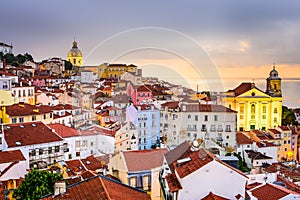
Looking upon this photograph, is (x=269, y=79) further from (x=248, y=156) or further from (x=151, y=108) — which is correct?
(x=151, y=108)

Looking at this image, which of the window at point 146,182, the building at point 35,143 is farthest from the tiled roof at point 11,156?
the window at point 146,182

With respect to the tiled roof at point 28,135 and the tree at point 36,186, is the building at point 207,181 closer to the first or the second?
the tree at point 36,186

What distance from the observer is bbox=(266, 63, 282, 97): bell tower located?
21.2 metres

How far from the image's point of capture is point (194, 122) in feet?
39.4

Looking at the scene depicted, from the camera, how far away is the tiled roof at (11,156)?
7668 mm

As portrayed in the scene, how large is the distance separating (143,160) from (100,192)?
2.65m

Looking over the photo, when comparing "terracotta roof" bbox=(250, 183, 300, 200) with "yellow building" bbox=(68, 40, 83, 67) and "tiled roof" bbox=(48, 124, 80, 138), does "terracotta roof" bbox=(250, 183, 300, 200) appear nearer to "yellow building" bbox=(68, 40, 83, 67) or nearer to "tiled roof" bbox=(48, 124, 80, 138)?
"tiled roof" bbox=(48, 124, 80, 138)

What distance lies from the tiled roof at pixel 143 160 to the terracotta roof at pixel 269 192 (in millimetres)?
1589

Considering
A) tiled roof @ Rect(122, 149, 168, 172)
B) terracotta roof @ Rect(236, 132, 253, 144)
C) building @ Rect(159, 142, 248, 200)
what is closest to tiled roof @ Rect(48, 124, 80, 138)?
tiled roof @ Rect(122, 149, 168, 172)

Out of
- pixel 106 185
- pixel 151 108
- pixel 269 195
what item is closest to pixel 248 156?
pixel 151 108

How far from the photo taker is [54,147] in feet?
30.3

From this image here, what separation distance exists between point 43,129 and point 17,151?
1.44 m

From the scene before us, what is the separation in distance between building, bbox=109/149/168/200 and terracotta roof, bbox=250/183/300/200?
5.06ft

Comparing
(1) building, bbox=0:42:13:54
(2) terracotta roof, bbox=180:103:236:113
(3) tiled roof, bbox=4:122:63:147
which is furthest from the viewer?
(1) building, bbox=0:42:13:54
